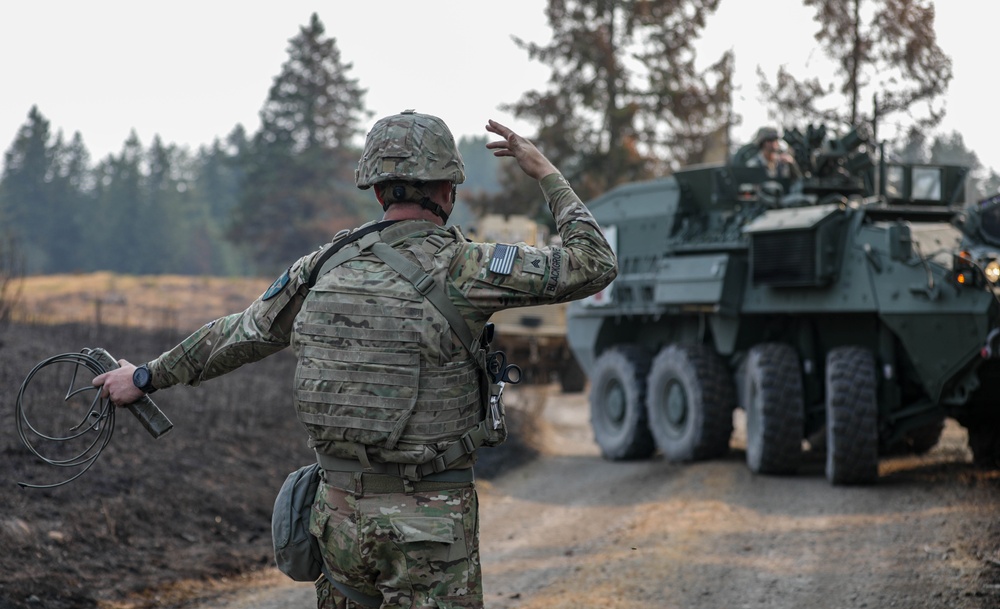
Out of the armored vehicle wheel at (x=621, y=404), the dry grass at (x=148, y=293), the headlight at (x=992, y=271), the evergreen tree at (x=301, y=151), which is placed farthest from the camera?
the evergreen tree at (x=301, y=151)

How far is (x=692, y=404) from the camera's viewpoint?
42.2 feet

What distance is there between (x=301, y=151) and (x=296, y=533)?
41877 mm

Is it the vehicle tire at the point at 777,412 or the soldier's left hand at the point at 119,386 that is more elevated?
the soldier's left hand at the point at 119,386

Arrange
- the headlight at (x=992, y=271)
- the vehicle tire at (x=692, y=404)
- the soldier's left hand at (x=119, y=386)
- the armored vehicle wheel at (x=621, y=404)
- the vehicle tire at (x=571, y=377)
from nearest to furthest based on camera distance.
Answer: the soldier's left hand at (x=119, y=386) → the headlight at (x=992, y=271) → the vehicle tire at (x=692, y=404) → the armored vehicle wheel at (x=621, y=404) → the vehicle tire at (x=571, y=377)

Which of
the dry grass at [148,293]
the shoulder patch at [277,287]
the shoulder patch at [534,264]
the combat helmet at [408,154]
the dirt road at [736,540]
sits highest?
the dry grass at [148,293]

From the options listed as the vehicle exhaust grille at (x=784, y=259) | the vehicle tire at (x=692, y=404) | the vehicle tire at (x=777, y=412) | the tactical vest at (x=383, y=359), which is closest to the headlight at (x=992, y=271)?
the vehicle exhaust grille at (x=784, y=259)

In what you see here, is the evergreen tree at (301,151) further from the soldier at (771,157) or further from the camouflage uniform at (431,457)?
the camouflage uniform at (431,457)

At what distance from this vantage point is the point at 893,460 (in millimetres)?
13039

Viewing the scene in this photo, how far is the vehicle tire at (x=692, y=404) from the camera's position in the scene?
12766mm

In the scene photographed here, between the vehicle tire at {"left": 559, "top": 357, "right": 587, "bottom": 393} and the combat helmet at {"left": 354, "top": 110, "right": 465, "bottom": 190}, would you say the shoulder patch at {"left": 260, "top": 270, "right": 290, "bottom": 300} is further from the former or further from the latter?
the vehicle tire at {"left": 559, "top": 357, "right": 587, "bottom": 393}

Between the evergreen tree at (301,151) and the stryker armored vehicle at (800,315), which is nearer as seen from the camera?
the stryker armored vehicle at (800,315)

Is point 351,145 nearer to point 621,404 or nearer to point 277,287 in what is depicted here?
point 621,404

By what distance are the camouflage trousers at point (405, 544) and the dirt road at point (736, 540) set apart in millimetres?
3287

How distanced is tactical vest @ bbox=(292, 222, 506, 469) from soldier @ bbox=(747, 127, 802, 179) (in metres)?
9.90
